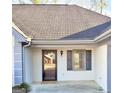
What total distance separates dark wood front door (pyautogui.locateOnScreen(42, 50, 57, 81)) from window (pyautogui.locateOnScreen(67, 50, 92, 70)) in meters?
0.96

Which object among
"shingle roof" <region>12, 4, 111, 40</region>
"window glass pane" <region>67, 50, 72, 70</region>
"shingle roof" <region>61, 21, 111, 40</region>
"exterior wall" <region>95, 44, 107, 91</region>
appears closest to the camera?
"exterior wall" <region>95, 44, 107, 91</region>

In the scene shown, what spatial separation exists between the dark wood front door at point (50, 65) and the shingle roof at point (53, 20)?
5.98ft

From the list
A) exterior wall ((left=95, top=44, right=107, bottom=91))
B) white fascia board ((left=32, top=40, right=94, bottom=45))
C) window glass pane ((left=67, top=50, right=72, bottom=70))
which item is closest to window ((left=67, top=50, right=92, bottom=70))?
window glass pane ((left=67, top=50, right=72, bottom=70))

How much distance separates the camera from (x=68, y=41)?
52.6 feet

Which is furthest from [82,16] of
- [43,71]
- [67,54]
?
[43,71]

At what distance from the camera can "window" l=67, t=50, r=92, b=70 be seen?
18.1 meters

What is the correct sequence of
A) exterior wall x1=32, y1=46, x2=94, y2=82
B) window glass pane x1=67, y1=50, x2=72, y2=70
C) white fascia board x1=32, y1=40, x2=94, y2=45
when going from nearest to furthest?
white fascia board x1=32, y1=40, x2=94, y2=45 → exterior wall x1=32, y1=46, x2=94, y2=82 → window glass pane x1=67, y1=50, x2=72, y2=70

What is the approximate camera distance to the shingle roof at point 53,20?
16627mm

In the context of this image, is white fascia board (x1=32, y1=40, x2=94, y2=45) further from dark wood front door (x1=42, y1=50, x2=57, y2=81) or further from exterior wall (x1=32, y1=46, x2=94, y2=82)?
dark wood front door (x1=42, y1=50, x2=57, y2=81)

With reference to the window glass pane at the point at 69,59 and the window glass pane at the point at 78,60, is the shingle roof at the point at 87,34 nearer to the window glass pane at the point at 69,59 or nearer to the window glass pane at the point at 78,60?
the window glass pane at the point at 78,60

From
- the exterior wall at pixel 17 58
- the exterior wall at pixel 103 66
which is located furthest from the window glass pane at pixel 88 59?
the exterior wall at pixel 17 58
